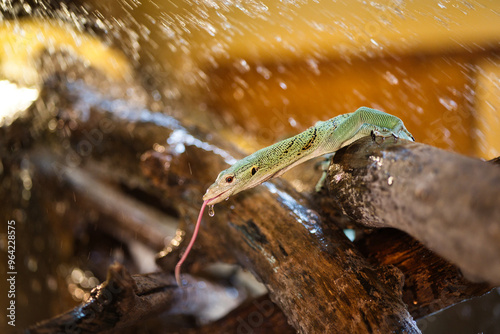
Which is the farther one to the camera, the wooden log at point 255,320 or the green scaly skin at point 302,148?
the wooden log at point 255,320

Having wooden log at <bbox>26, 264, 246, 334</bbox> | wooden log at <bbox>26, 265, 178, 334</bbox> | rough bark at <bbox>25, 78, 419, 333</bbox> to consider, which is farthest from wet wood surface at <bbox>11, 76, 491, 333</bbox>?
wooden log at <bbox>26, 265, 178, 334</bbox>

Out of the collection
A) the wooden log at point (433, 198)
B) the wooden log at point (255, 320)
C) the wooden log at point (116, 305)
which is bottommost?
the wooden log at point (255, 320)

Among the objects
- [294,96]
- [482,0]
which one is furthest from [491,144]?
[294,96]

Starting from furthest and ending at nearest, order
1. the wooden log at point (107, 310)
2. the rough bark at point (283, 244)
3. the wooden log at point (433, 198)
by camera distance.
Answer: the wooden log at point (107, 310), the rough bark at point (283, 244), the wooden log at point (433, 198)

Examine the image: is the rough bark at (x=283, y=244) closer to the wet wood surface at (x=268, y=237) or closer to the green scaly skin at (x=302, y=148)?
the wet wood surface at (x=268, y=237)

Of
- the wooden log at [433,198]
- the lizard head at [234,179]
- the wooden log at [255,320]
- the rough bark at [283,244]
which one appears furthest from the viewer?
the wooden log at [255,320]

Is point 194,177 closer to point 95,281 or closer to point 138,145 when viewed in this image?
point 138,145

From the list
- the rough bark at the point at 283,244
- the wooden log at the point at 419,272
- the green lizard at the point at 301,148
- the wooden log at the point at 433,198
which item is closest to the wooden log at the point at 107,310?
the green lizard at the point at 301,148
